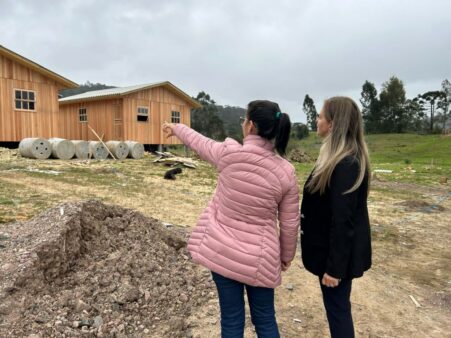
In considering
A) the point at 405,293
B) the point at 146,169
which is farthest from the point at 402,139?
the point at 405,293

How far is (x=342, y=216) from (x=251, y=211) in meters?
0.52

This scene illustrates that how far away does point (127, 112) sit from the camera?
21547 mm

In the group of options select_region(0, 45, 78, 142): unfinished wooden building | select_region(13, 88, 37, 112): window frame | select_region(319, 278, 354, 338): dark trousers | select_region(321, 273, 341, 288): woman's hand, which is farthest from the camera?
select_region(13, 88, 37, 112): window frame

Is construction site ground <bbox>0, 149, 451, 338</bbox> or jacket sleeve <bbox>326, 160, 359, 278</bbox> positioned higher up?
jacket sleeve <bbox>326, 160, 359, 278</bbox>

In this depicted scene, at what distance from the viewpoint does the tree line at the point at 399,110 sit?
193 feet

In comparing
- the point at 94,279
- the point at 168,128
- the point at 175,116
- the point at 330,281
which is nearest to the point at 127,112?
the point at 175,116

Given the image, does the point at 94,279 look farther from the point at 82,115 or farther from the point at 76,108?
the point at 76,108

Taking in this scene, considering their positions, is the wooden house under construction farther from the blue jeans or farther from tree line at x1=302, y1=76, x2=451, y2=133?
tree line at x1=302, y1=76, x2=451, y2=133

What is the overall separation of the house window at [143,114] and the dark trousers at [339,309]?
20.9 m

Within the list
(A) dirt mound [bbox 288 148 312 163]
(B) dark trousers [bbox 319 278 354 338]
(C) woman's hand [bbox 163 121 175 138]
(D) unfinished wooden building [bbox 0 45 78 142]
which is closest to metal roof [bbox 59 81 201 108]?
(D) unfinished wooden building [bbox 0 45 78 142]

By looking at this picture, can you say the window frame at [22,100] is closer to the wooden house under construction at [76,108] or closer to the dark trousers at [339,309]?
the wooden house under construction at [76,108]

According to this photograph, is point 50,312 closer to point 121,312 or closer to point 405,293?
point 121,312

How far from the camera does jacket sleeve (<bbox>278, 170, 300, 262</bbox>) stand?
7.14 ft

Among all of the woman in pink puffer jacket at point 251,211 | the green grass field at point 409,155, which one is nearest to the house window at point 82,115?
the green grass field at point 409,155
